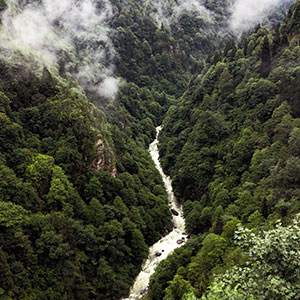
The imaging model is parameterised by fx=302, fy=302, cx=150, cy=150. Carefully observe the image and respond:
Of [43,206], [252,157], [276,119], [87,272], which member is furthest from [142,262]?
[276,119]

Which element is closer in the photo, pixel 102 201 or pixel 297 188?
pixel 297 188

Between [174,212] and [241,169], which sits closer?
[241,169]

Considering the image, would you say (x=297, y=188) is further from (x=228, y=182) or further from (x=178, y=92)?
(x=178, y=92)

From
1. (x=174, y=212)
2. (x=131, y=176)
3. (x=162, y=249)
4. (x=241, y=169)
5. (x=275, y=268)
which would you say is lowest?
(x=275, y=268)

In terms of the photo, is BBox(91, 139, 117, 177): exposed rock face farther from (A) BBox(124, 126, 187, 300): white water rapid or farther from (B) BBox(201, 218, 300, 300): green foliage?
(B) BBox(201, 218, 300, 300): green foliage

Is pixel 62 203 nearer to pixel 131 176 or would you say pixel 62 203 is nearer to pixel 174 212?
pixel 131 176

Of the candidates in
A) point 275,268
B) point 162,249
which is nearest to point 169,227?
point 162,249
